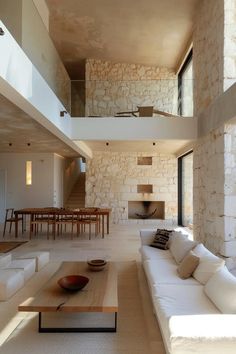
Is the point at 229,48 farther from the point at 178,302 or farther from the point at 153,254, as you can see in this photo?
the point at 178,302

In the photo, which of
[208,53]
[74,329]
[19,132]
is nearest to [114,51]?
[208,53]

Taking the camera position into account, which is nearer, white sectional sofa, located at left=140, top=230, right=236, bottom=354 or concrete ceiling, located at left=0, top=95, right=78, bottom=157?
white sectional sofa, located at left=140, top=230, right=236, bottom=354

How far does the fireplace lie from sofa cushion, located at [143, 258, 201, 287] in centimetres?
680

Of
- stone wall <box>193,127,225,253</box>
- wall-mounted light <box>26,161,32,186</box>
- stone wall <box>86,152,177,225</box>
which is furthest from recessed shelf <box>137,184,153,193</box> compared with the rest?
wall-mounted light <box>26,161,32,186</box>

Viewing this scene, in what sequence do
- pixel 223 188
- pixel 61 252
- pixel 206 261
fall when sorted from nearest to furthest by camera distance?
1. pixel 206 261
2. pixel 223 188
3. pixel 61 252

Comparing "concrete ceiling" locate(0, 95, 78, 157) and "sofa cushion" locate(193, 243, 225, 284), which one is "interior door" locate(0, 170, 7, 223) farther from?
"sofa cushion" locate(193, 243, 225, 284)

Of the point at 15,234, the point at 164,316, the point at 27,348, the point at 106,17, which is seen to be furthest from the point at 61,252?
the point at 106,17

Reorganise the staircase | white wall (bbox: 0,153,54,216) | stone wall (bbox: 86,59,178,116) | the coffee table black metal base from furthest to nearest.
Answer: the staircase < white wall (bbox: 0,153,54,216) < stone wall (bbox: 86,59,178,116) < the coffee table black metal base

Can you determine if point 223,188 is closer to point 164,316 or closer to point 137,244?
point 137,244

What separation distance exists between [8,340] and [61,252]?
3.35m

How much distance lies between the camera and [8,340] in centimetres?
257

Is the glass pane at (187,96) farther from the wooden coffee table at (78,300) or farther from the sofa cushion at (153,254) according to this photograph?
the wooden coffee table at (78,300)

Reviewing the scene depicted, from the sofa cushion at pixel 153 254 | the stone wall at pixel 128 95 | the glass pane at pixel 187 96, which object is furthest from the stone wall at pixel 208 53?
the sofa cushion at pixel 153 254

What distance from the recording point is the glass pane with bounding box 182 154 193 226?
382 inches
